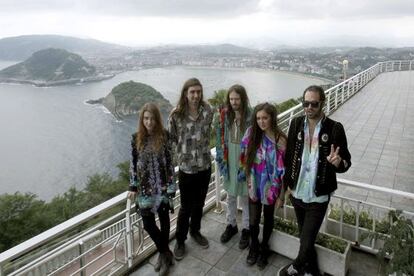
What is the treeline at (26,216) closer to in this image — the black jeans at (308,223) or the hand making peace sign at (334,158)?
the black jeans at (308,223)

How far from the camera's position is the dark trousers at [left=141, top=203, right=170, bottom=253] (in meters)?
2.46

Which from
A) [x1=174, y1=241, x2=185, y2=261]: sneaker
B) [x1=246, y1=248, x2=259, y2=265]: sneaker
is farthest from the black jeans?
[x1=174, y1=241, x2=185, y2=261]: sneaker

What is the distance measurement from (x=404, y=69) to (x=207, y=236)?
2615cm

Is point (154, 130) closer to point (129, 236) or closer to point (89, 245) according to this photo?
point (129, 236)

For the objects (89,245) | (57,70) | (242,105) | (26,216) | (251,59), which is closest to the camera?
(242,105)

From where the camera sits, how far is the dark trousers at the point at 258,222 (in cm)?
253

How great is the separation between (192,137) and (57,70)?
130m

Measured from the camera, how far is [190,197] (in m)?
2.71

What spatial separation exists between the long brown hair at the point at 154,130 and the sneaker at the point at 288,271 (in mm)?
1317

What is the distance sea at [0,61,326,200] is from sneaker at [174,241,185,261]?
95.4 ft

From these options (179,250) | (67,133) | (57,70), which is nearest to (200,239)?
(179,250)

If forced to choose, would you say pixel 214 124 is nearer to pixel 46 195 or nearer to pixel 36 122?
pixel 46 195

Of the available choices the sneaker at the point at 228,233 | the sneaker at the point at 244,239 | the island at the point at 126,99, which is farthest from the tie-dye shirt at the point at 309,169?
the island at the point at 126,99

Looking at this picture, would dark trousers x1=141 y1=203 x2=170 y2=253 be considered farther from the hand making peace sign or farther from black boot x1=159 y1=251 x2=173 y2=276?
the hand making peace sign
